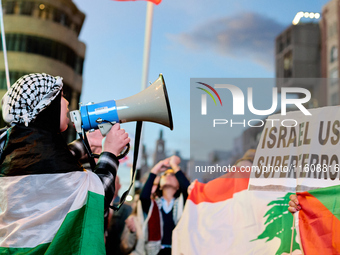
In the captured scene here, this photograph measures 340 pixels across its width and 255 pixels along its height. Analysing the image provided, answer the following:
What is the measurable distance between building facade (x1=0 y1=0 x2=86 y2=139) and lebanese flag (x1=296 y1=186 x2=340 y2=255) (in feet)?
13.2

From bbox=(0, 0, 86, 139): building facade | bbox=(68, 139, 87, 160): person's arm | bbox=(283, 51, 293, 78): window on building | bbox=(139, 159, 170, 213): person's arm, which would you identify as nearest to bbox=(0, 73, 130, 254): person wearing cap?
bbox=(68, 139, 87, 160): person's arm

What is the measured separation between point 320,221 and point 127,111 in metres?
1.49

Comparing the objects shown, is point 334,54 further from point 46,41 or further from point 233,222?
point 233,222

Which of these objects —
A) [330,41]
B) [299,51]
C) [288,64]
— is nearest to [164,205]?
[288,64]

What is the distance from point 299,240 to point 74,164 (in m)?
1.70

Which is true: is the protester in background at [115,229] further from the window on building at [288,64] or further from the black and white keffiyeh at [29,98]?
the window on building at [288,64]

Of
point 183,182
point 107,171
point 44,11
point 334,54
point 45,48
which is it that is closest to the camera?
point 107,171

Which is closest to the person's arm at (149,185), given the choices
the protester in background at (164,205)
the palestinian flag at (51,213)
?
the protester in background at (164,205)

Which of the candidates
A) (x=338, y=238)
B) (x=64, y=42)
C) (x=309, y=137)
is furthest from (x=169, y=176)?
(x=64, y=42)

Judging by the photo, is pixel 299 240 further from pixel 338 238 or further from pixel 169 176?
pixel 169 176

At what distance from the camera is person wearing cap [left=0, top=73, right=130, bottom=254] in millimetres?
1595

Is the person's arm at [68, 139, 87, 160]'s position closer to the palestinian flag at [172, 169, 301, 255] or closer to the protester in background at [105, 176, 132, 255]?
the palestinian flag at [172, 169, 301, 255]

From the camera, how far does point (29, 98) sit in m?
1.67

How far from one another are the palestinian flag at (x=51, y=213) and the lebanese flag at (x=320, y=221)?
1.47 m
